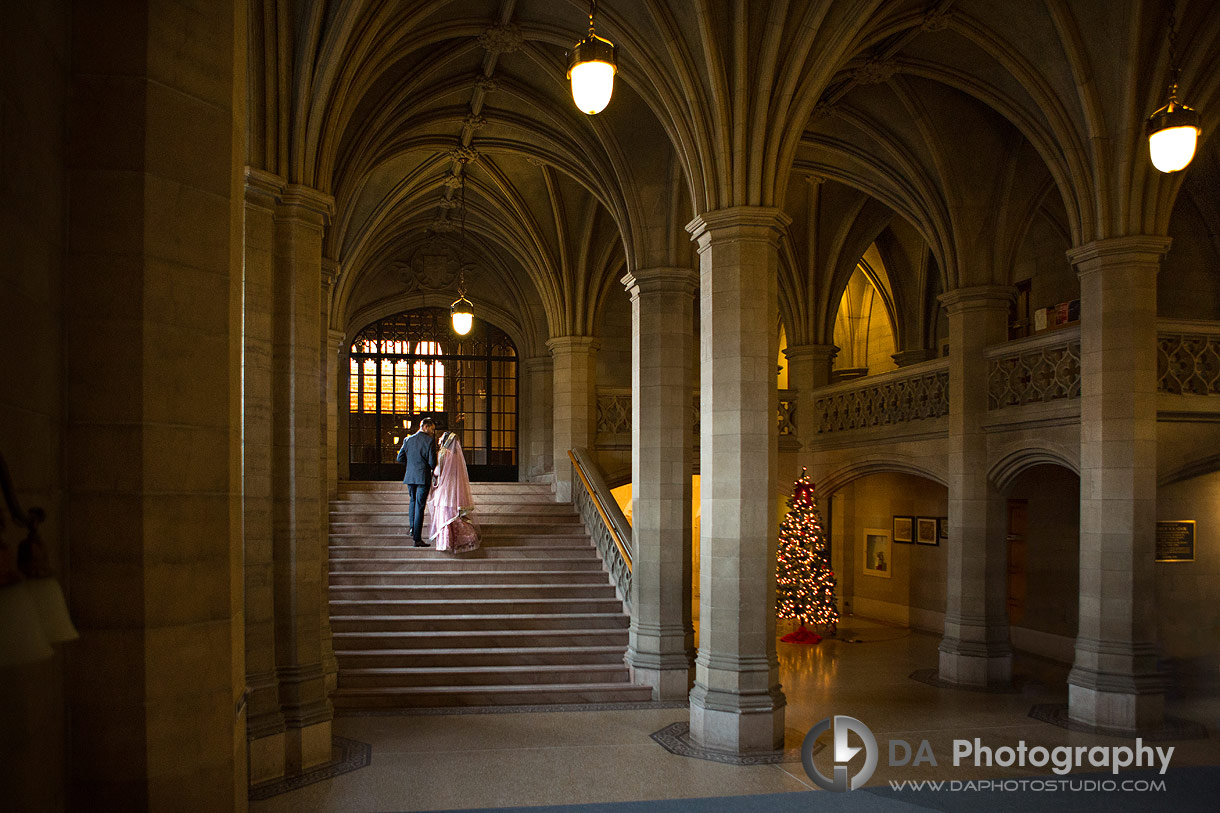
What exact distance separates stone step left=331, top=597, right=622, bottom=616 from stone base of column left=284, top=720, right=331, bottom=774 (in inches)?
163

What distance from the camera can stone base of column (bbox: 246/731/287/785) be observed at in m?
7.98

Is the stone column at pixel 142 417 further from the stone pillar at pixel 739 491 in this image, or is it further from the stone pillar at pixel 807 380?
the stone pillar at pixel 807 380

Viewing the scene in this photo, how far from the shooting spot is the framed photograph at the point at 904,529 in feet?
62.2

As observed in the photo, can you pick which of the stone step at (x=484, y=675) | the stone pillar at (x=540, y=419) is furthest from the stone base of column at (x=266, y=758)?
the stone pillar at (x=540, y=419)

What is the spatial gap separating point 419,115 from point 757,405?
23.1ft

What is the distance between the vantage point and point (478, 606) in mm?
13133

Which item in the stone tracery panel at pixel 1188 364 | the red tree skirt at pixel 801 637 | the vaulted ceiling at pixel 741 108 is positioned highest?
the vaulted ceiling at pixel 741 108

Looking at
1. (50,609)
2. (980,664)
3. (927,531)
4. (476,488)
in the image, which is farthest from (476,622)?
(50,609)

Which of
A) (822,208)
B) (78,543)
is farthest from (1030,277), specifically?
(78,543)

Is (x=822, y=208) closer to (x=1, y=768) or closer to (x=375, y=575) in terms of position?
(x=375, y=575)

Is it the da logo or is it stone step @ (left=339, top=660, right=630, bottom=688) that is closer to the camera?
the da logo

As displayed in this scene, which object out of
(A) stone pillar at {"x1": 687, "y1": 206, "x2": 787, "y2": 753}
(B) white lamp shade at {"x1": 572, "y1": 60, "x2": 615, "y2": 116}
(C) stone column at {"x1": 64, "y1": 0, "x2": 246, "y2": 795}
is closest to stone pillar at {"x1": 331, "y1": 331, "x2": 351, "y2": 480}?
(A) stone pillar at {"x1": 687, "y1": 206, "x2": 787, "y2": 753}

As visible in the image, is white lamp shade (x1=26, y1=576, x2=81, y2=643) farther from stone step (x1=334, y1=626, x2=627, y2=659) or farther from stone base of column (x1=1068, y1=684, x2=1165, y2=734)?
stone base of column (x1=1068, y1=684, x2=1165, y2=734)

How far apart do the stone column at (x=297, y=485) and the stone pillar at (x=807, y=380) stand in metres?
11.6
